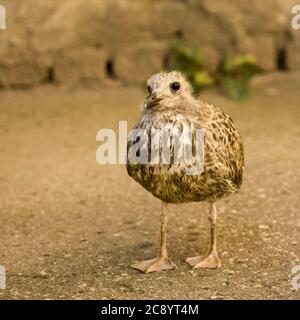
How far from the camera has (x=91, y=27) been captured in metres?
9.33

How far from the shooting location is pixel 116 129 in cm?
833

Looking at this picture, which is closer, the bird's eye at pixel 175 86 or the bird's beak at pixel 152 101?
the bird's beak at pixel 152 101

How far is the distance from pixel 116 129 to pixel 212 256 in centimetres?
326

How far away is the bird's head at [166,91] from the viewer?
4816mm

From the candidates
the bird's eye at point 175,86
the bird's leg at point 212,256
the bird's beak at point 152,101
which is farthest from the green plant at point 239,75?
the bird's beak at point 152,101

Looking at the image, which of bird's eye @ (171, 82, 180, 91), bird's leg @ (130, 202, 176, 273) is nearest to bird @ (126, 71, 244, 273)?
bird's eye @ (171, 82, 180, 91)

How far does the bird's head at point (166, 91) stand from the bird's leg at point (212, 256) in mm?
796

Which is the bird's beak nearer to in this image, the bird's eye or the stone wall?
the bird's eye

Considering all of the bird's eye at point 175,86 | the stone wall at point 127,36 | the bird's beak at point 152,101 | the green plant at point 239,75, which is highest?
the stone wall at point 127,36

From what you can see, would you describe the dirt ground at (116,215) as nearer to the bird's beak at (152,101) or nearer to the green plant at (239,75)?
the green plant at (239,75)

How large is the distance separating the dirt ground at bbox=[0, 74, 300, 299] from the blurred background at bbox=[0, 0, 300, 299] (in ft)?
0.05

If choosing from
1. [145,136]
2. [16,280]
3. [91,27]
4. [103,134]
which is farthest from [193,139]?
[91,27]

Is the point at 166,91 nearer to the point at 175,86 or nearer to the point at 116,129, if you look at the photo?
the point at 175,86

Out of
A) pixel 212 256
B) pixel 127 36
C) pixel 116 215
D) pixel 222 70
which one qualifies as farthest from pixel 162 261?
pixel 127 36
